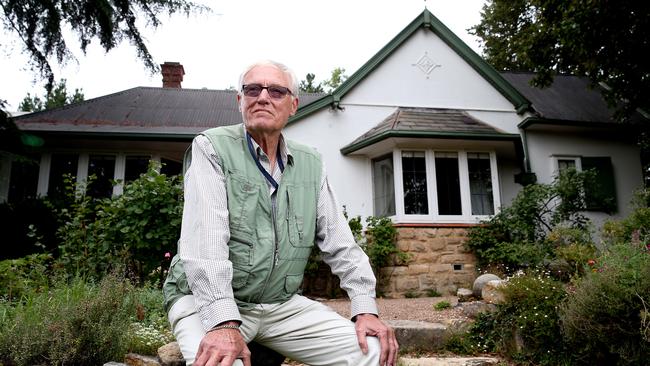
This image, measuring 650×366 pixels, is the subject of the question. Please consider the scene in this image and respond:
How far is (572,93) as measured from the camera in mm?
11766

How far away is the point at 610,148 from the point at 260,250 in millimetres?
11171

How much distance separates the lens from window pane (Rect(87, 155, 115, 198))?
1041 centimetres

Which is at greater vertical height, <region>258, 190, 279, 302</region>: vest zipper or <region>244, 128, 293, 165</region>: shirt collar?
<region>244, 128, 293, 165</region>: shirt collar

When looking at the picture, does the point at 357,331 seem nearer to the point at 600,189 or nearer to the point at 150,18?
the point at 150,18

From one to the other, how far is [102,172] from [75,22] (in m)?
3.59

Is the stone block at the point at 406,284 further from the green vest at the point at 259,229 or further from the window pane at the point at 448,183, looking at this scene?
the green vest at the point at 259,229

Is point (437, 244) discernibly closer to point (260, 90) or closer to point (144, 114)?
point (260, 90)

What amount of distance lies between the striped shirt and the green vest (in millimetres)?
46

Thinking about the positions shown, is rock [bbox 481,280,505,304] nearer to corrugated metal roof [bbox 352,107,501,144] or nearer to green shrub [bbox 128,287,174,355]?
green shrub [bbox 128,287,174,355]

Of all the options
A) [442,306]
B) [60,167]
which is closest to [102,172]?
[60,167]

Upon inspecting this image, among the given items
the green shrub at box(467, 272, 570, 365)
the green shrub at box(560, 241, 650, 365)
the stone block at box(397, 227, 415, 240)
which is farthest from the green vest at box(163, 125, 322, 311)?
the stone block at box(397, 227, 415, 240)

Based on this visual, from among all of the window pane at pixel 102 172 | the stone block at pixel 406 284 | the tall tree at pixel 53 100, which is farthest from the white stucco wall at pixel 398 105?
the tall tree at pixel 53 100

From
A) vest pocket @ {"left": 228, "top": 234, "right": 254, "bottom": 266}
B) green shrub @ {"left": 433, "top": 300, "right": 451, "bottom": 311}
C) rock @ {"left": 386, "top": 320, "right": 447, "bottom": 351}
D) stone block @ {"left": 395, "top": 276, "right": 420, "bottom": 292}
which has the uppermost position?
vest pocket @ {"left": 228, "top": 234, "right": 254, "bottom": 266}

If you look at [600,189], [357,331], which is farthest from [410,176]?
[357,331]
